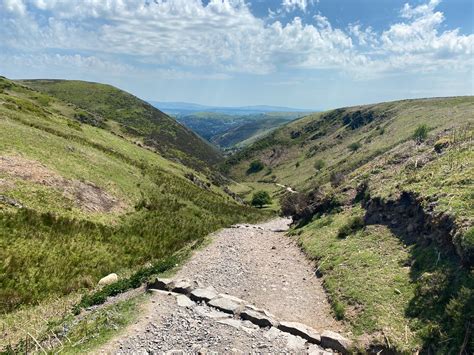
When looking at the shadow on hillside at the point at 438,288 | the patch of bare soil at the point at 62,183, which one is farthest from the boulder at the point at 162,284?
the patch of bare soil at the point at 62,183

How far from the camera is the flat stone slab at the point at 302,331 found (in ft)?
43.5

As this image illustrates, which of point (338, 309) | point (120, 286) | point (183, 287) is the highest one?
point (183, 287)

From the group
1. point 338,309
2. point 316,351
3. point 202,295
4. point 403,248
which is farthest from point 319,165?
point 316,351

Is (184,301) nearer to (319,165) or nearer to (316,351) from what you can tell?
(316,351)

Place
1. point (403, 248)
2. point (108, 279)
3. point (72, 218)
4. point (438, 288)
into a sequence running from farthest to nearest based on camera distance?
point (72, 218) → point (108, 279) → point (403, 248) → point (438, 288)

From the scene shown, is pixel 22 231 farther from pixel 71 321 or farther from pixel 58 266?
pixel 71 321

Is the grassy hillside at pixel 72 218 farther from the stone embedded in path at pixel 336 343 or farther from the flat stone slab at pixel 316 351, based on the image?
the stone embedded in path at pixel 336 343

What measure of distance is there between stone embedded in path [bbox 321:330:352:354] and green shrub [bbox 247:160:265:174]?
169035mm

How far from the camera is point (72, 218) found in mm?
26359

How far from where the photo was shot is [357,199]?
32250 mm

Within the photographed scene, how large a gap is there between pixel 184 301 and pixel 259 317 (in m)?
3.29

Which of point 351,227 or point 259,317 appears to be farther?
point 351,227

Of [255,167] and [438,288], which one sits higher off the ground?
[438,288]

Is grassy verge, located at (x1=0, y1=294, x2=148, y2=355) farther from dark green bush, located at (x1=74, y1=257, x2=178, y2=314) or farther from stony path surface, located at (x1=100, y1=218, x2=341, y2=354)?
dark green bush, located at (x1=74, y1=257, x2=178, y2=314)
